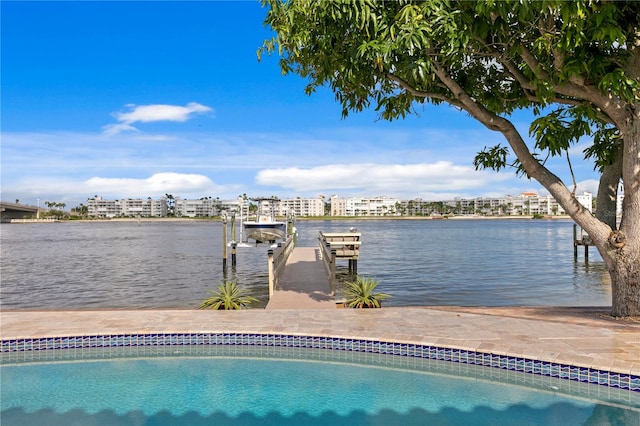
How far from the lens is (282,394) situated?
6484 mm

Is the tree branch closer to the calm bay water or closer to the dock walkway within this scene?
the dock walkway

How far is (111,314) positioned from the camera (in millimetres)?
9945

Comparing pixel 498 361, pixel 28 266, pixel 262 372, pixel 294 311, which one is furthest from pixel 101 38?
pixel 498 361

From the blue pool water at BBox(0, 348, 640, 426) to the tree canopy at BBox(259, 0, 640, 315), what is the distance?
4347 millimetres

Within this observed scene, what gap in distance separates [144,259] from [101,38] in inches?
597

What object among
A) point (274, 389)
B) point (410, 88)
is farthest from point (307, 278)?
point (274, 389)

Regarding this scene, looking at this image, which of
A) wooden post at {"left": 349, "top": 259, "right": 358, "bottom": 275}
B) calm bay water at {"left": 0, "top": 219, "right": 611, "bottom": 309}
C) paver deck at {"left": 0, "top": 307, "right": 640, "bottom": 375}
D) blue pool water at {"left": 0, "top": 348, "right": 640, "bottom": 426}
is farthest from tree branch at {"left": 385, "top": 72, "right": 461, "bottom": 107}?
wooden post at {"left": 349, "top": 259, "right": 358, "bottom": 275}

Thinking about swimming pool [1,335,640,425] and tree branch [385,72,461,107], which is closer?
swimming pool [1,335,640,425]

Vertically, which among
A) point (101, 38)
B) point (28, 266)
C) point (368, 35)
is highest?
point (101, 38)

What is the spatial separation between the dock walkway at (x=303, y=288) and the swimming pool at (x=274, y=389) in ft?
11.0

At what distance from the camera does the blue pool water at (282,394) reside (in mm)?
5742

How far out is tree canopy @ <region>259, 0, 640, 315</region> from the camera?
715 cm

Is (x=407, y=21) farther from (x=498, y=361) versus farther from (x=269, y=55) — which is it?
(x=498, y=361)

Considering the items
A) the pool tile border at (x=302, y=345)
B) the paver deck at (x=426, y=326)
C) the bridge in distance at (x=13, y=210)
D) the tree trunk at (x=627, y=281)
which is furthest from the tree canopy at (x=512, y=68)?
the bridge in distance at (x=13, y=210)
